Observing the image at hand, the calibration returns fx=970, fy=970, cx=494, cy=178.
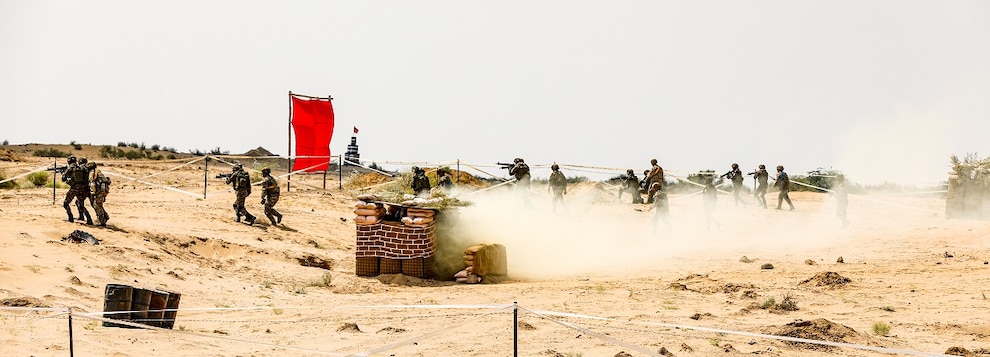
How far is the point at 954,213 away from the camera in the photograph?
2475 centimetres

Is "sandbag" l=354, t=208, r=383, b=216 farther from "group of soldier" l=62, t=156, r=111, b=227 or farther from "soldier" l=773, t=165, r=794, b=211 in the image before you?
"soldier" l=773, t=165, r=794, b=211

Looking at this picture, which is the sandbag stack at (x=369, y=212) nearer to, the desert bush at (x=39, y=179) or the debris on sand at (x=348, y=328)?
the debris on sand at (x=348, y=328)

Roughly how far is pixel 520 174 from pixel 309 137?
8486 millimetres

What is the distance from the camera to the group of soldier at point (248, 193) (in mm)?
21750

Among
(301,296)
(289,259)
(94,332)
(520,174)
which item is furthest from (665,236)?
(94,332)

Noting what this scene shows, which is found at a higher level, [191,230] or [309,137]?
[309,137]

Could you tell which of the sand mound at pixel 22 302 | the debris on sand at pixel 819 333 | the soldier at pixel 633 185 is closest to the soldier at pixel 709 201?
the soldier at pixel 633 185

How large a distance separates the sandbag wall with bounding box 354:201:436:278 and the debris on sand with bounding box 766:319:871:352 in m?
6.89

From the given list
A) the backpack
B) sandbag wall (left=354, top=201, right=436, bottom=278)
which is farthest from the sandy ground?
the backpack

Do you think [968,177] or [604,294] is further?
[968,177]

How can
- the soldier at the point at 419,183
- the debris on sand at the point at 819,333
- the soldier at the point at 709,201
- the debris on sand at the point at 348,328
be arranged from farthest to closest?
the soldier at the point at 709,201 < the soldier at the point at 419,183 < the debris on sand at the point at 348,328 < the debris on sand at the point at 819,333

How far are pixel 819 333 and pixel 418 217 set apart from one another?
7.52 m

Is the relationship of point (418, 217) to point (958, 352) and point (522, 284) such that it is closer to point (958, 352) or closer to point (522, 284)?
point (522, 284)

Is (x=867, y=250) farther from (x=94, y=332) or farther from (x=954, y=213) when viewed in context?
(x=94, y=332)
